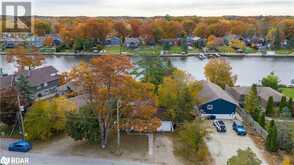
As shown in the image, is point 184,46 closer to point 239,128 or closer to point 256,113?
point 256,113

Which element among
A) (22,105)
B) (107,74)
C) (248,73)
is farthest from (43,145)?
(248,73)

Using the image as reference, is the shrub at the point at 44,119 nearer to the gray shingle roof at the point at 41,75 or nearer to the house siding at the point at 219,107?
the gray shingle roof at the point at 41,75

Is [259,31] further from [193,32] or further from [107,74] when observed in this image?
[107,74]

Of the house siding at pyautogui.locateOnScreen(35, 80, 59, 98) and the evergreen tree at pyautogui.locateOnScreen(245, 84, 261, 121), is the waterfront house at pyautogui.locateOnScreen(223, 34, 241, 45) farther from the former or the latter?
the evergreen tree at pyautogui.locateOnScreen(245, 84, 261, 121)

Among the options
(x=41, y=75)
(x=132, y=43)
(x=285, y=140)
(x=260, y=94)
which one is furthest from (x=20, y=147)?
(x=132, y=43)

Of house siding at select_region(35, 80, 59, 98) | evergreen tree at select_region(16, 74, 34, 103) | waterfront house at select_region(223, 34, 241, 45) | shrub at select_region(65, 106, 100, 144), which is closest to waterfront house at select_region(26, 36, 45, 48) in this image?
waterfront house at select_region(223, 34, 241, 45)

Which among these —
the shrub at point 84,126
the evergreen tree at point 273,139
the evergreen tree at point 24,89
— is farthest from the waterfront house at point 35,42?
the evergreen tree at point 273,139
